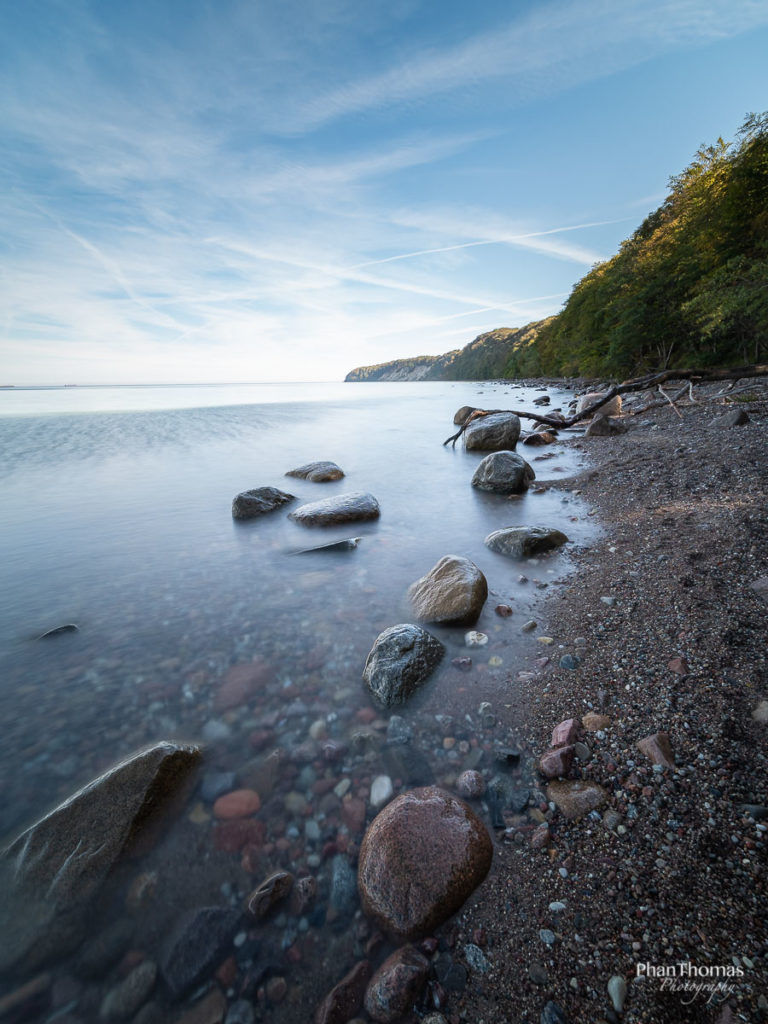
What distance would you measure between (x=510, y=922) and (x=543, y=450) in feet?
42.3

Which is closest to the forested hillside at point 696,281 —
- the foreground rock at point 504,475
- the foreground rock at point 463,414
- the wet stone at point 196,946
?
the foreground rock at point 463,414

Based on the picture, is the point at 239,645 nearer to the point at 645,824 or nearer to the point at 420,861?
the point at 420,861

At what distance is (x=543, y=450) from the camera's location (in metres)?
12.9

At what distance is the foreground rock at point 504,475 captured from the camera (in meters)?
8.44

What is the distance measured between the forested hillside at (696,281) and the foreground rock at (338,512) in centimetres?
1807

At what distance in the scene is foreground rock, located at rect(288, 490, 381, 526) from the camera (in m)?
7.15

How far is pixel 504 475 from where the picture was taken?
8.55 metres

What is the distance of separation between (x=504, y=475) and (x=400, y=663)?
20.9 feet

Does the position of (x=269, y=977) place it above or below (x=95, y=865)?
below

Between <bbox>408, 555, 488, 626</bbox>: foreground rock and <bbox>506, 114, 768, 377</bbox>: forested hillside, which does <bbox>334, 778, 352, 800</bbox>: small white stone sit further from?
<bbox>506, 114, 768, 377</bbox>: forested hillside

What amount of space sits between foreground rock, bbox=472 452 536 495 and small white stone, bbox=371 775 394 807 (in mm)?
6998

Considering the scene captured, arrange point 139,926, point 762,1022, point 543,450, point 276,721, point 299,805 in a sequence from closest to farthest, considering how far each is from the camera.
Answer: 1. point 762,1022
2. point 139,926
3. point 299,805
4. point 276,721
5. point 543,450

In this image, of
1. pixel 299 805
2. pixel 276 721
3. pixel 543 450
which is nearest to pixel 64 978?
pixel 299 805

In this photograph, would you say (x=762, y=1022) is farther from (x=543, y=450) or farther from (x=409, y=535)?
(x=543, y=450)
